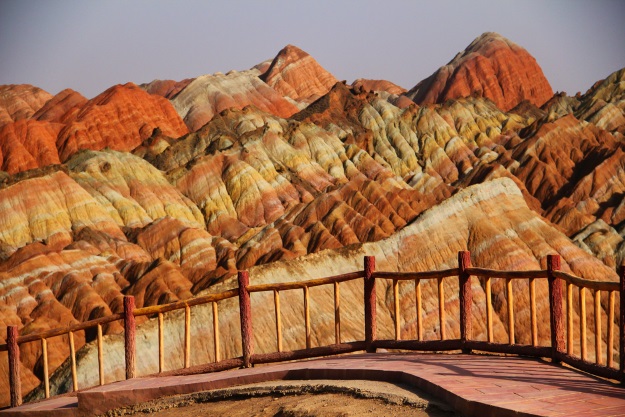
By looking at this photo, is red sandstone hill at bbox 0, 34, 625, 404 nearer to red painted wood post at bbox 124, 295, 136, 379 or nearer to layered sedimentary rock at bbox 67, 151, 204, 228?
layered sedimentary rock at bbox 67, 151, 204, 228

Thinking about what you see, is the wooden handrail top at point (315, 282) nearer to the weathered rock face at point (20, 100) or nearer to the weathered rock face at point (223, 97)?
the weathered rock face at point (223, 97)

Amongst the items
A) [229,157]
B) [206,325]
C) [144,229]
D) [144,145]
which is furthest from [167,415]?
[144,145]

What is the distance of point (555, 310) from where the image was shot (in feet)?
40.5

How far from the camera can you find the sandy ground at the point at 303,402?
1038 centimetres

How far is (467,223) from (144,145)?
7616 cm

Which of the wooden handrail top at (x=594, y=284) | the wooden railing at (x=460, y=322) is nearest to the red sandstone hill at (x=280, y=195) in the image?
the wooden railing at (x=460, y=322)

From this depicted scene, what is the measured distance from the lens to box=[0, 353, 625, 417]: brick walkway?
9414mm

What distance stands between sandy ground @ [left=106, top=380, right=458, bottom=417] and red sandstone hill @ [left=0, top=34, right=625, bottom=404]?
2608 cm

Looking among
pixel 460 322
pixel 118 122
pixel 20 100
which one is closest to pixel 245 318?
pixel 460 322

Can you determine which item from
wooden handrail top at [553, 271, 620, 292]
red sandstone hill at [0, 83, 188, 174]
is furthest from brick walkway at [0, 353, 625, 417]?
red sandstone hill at [0, 83, 188, 174]

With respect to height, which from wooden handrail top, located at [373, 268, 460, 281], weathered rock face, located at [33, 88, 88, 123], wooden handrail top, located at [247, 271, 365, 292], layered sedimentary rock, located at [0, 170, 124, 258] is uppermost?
weathered rock face, located at [33, 88, 88, 123]

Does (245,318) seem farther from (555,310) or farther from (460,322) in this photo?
(555,310)

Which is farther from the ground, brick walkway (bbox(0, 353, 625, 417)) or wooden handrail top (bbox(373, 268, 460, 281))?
wooden handrail top (bbox(373, 268, 460, 281))

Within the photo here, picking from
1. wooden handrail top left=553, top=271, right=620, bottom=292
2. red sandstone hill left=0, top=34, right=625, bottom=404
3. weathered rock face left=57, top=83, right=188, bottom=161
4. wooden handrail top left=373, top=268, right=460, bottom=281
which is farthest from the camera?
weathered rock face left=57, top=83, right=188, bottom=161
